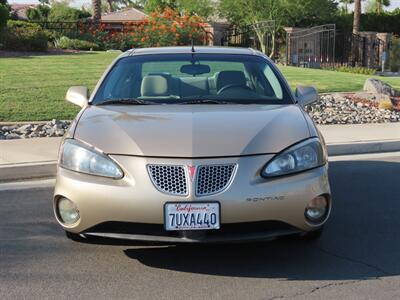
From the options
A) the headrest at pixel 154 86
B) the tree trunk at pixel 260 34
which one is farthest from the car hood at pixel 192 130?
the tree trunk at pixel 260 34

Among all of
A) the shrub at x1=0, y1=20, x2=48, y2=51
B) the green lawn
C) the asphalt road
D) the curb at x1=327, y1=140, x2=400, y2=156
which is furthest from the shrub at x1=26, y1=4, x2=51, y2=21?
the asphalt road

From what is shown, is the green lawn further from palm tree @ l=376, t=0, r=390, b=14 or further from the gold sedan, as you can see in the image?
palm tree @ l=376, t=0, r=390, b=14

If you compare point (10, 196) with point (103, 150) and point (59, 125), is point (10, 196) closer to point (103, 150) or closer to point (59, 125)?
point (103, 150)

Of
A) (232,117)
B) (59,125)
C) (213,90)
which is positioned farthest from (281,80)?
(59,125)

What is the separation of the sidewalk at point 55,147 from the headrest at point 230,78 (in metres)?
3.04

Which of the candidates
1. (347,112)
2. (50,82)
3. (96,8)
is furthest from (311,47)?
(50,82)

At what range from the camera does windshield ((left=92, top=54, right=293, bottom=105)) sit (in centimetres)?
565

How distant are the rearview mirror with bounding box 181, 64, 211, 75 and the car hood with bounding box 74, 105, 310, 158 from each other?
0.89 m

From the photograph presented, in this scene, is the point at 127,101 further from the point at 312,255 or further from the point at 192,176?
the point at 312,255

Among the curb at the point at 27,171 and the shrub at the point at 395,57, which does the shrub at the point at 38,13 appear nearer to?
the shrub at the point at 395,57

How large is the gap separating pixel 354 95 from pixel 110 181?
1084cm

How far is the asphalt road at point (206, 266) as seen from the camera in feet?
13.9

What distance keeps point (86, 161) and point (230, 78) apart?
1988 millimetres

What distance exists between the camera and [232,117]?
16.2 feet
